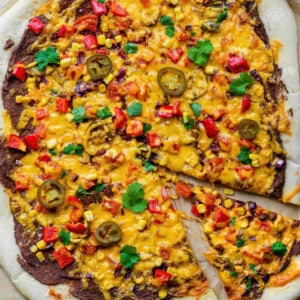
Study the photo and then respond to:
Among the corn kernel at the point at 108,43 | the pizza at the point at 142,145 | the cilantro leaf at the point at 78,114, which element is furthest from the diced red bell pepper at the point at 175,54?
the cilantro leaf at the point at 78,114

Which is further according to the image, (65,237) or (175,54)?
(175,54)

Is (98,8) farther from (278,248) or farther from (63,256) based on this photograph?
(278,248)

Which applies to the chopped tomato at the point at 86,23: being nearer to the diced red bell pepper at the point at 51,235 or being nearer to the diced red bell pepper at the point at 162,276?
the diced red bell pepper at the point at 51,235

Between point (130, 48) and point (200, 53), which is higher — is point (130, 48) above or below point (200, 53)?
above

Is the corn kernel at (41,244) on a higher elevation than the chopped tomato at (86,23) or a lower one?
lower

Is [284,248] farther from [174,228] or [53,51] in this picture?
[53,51]

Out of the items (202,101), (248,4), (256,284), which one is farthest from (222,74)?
(256,284)

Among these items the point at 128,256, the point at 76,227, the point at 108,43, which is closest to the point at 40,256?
the point at 76,227
